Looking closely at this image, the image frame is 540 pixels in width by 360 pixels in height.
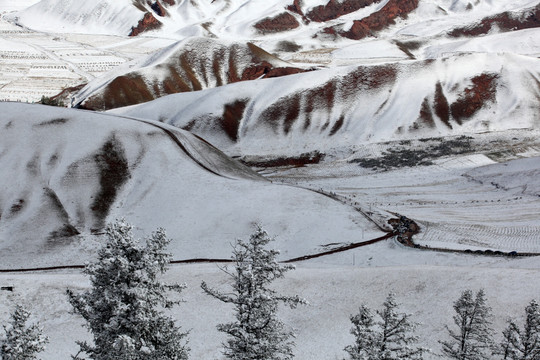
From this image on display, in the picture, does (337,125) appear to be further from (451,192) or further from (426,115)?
(451,192)

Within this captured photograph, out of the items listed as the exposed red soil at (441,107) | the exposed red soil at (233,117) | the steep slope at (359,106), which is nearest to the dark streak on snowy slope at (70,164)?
the exposed red soil at (233,117)

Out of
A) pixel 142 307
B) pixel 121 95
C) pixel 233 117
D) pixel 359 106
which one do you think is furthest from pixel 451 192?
pixel 121 95

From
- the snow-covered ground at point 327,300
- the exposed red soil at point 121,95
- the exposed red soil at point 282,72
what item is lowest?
the snow-covered ground at point 327,300

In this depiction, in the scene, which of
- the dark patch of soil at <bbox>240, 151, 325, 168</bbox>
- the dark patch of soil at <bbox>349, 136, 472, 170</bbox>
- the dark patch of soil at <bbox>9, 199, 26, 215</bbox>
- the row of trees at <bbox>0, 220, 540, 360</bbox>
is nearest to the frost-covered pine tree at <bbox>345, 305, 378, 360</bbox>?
→ the row of trees at <bbox>0, 220, 540, 360</bbox>

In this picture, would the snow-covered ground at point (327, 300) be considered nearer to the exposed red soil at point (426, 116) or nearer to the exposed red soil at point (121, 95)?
the exposed red soil at point (426, 116)

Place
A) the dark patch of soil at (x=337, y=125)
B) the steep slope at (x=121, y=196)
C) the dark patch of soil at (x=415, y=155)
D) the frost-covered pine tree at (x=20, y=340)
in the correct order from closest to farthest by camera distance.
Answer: the frost-covered pine tree at (x=20, y=340), the steep slope at (x=121, y=196), the dark patch of soil at (x=415, y=155), the dark patch of soil at (x=337, y=125)

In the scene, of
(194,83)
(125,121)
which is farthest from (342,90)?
(125,121)

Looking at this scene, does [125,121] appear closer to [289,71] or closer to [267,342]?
[267,342]

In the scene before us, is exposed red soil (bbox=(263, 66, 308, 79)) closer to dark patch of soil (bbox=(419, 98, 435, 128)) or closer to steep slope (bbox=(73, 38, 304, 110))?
steep slope (bbox=(73, 38, 304, 110))
